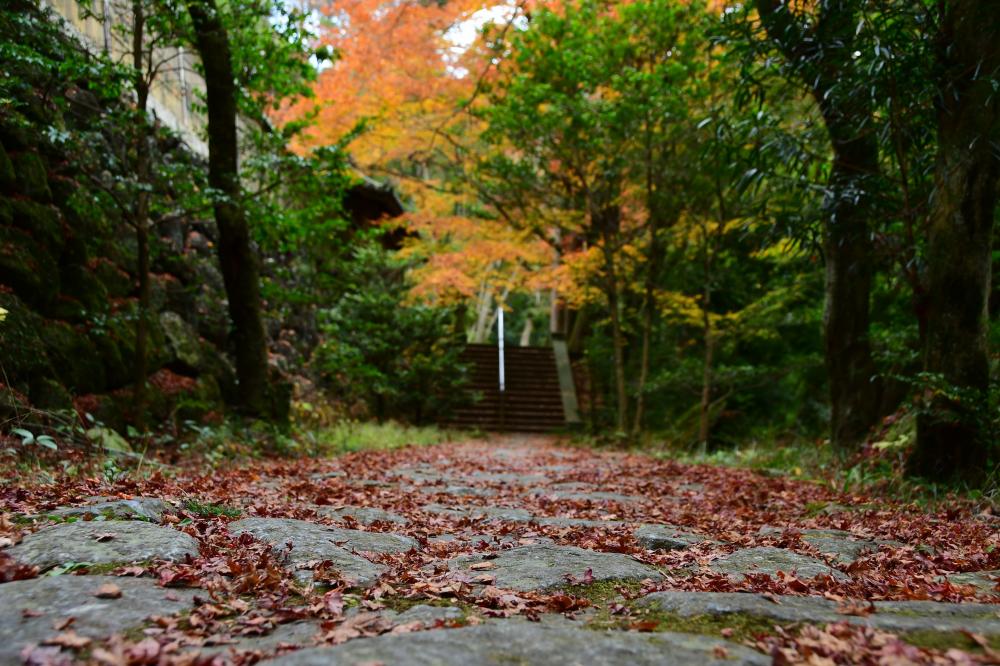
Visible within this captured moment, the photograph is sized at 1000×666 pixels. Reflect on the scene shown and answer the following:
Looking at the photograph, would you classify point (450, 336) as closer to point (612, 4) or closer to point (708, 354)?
point (708, 354)


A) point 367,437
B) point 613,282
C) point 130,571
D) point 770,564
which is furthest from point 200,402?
point 613,282

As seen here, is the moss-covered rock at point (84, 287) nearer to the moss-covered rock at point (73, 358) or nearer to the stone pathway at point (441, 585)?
the moss-covered rock at point (73, 358)

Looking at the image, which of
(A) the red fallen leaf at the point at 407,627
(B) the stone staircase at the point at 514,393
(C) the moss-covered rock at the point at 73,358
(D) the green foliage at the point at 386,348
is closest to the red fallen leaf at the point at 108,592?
(A) the red fallen leaf at the point at 407,627

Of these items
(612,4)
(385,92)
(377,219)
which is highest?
(612,4)

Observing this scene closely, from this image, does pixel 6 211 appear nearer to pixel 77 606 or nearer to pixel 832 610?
→ pixel 77 606

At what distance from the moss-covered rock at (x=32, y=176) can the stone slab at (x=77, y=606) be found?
14.3 feet

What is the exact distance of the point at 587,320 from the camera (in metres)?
17.9

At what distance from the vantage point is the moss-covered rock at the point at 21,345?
4.31 metres

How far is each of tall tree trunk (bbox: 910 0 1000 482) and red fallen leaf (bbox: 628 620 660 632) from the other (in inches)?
130

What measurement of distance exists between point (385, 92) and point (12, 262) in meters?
8.21

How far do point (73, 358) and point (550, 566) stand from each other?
4401 mm

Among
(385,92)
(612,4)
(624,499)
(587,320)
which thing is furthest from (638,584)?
(587,320)

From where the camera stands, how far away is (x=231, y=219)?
6848 mm

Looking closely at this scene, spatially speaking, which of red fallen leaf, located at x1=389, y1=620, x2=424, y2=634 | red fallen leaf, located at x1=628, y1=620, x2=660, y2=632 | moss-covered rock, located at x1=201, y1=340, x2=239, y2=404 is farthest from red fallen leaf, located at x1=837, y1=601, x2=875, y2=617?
moss-covered rock, located at x1=201, y1=340, x2=239, y2=404
